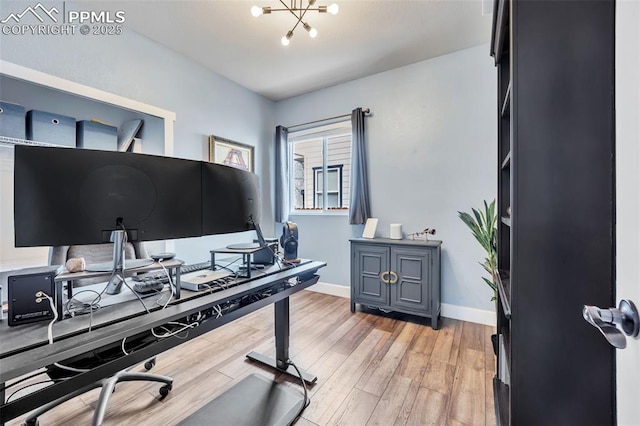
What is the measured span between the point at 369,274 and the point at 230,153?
2.30 meters

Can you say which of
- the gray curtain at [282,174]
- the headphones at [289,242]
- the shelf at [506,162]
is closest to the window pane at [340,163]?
the gray curtain at [282,174]

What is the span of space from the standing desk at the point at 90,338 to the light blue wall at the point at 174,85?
192 centimetres

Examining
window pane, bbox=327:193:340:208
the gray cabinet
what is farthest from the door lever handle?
window pane, bbox=327:193:340:208

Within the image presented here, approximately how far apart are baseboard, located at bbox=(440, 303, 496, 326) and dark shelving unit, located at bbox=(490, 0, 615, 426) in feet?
6.73

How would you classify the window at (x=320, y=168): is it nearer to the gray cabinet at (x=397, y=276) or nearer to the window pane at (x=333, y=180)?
the window pane at (x=333, y=180)

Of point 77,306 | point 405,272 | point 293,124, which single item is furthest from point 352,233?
point 77,306

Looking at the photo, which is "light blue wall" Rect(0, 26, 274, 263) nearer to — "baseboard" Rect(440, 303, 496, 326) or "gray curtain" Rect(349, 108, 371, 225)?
"gray curtain" Rect(349, 108, 371, 225)

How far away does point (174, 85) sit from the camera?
277 cm

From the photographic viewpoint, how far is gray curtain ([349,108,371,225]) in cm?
325

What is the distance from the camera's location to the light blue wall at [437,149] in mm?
2676

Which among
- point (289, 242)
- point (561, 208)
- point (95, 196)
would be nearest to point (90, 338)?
point (95, 196)

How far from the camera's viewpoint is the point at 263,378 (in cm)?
182

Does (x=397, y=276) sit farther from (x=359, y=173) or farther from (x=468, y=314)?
(x=359, y=173)
